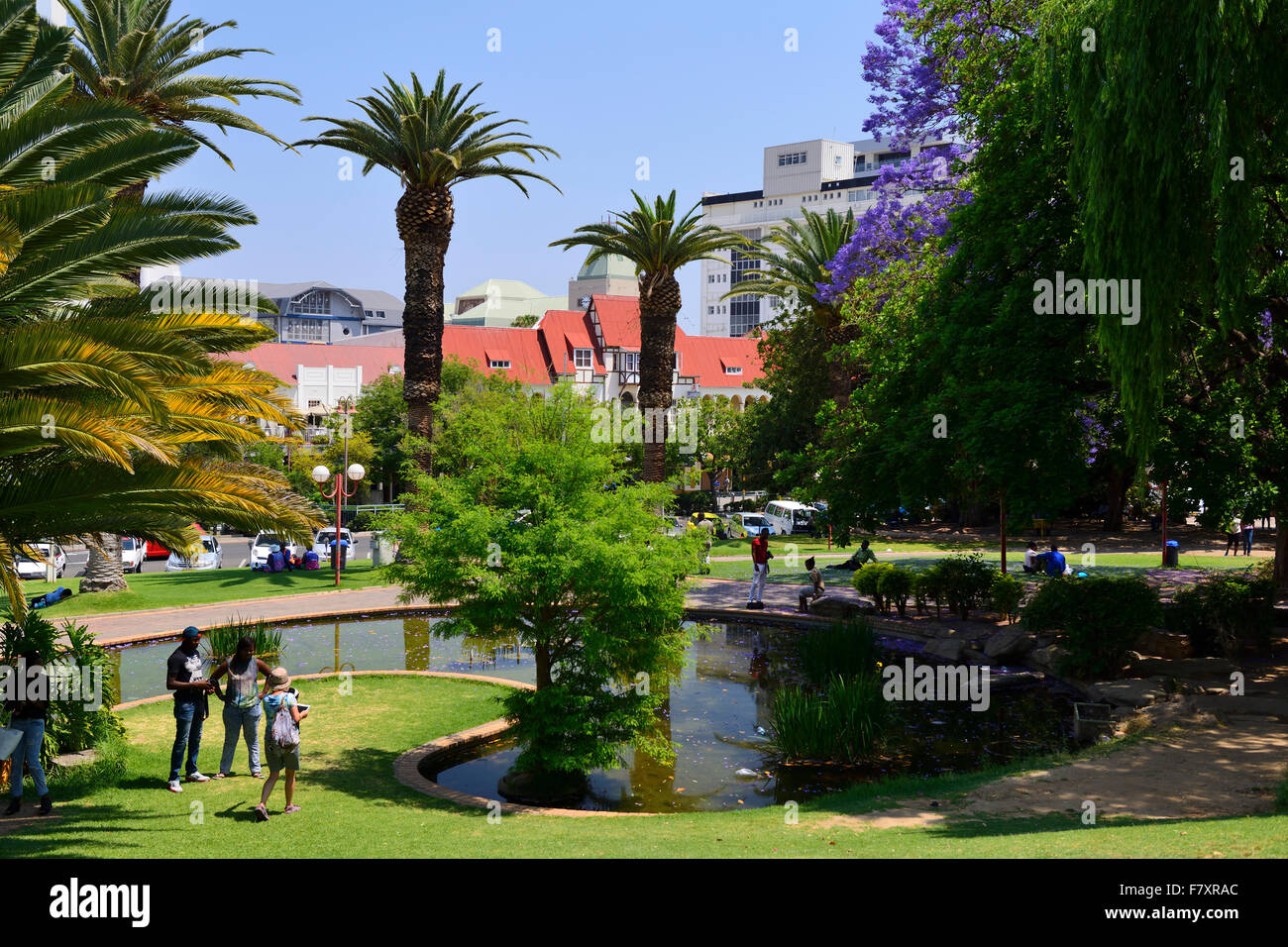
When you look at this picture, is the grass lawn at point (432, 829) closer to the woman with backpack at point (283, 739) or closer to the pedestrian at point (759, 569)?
the woman with backpack at point (283, 739)

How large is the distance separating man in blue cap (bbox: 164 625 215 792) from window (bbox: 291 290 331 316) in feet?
426

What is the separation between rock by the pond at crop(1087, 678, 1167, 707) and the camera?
14578mm

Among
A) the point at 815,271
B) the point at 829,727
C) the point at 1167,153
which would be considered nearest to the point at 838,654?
the point at 829,727

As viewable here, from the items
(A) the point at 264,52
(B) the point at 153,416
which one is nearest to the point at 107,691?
(B) the point at 153,416

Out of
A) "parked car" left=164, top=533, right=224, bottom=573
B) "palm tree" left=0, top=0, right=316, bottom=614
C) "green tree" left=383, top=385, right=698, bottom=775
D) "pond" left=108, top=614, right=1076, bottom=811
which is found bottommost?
"pond" left=108, top=614, right=1076, bottom=811

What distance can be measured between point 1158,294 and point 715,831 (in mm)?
9221

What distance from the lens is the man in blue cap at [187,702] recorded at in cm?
1073

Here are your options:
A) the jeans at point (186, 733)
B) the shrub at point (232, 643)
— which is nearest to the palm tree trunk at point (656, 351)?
the shrub at point (232, 643)

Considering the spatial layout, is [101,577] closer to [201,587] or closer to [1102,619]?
[201,587]

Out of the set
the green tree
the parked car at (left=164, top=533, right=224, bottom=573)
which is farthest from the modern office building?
the green tree

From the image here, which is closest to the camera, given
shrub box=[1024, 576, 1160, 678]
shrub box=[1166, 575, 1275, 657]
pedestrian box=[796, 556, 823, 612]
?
shrub box=[1024, 576, 1160, 678]

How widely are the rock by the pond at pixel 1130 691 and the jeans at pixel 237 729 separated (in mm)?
11915

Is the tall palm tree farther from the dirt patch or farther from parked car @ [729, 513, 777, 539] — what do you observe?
the dirt patch

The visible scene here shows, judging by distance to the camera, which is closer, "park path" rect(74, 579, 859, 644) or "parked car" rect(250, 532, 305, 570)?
"park path" rect(74, 579, 859, 644)
